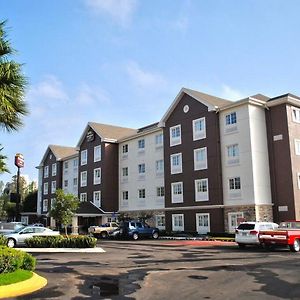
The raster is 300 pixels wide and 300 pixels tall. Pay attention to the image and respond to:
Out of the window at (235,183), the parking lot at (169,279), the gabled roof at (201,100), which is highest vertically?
the gabled roof at (201,100)

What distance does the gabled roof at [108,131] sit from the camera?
174 feet

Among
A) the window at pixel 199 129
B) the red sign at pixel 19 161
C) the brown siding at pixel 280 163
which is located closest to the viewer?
the brown siding at pixel 280 163

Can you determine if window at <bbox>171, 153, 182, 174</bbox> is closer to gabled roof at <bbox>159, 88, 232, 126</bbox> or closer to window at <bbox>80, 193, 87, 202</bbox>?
gabled roof at <bbox>159, 88, 232, 126</bbox>

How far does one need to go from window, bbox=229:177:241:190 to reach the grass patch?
26745 mm

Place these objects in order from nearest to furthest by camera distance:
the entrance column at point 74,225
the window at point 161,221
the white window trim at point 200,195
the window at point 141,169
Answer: the white window trim at point 200,195
the window at point 161,221
the window at point 141,169
the entrance column at point 74,225

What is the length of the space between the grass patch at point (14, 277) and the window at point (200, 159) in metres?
28.7

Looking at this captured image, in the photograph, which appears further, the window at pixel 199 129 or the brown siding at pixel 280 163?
the window at pixel 199 129

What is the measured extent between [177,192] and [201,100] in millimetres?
9597

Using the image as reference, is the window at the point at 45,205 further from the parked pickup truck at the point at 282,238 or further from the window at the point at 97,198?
the parked pickup truck at the point at 282,238

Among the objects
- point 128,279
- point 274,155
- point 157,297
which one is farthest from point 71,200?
point 157,297

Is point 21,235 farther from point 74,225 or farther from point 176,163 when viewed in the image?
point 74,225

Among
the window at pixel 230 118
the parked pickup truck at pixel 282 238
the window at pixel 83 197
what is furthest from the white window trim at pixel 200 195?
the window at pixel 83 197

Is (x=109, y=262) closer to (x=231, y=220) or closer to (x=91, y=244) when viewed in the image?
(x=91, y=244)

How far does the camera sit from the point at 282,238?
75.0 feet
